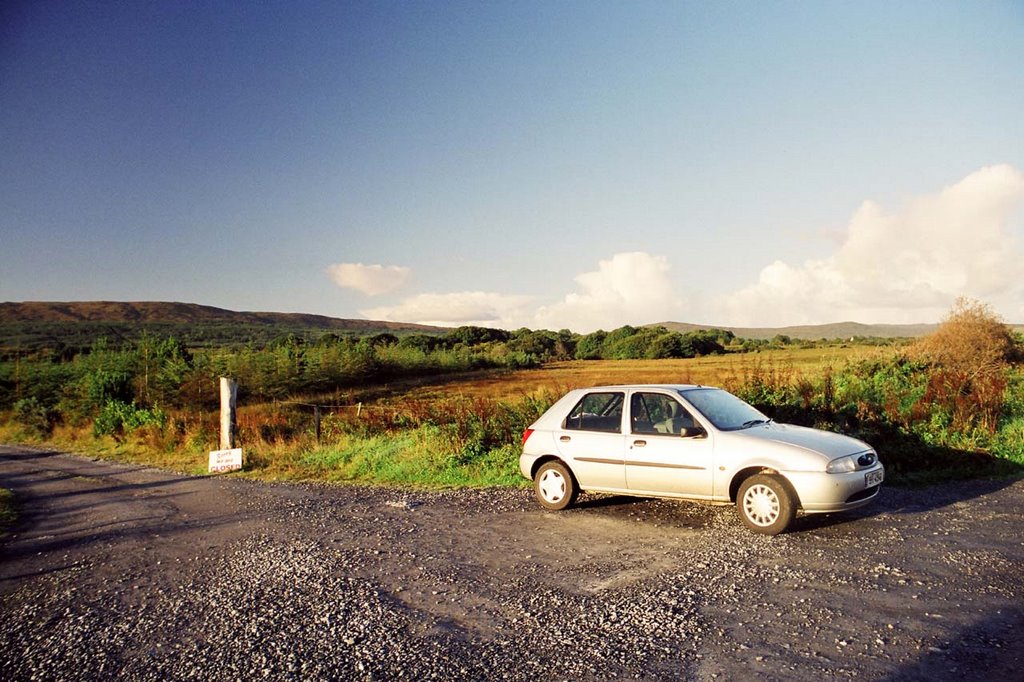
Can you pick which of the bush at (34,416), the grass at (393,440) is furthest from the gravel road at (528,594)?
the bush at (34,416)

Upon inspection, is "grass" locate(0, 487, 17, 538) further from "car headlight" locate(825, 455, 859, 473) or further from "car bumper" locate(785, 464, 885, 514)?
"car headlight" locate(825, 455, 859, 473)

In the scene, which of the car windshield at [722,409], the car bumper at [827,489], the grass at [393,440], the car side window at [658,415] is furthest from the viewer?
the grass at [393,440]

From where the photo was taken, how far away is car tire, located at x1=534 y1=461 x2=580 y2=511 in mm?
8391

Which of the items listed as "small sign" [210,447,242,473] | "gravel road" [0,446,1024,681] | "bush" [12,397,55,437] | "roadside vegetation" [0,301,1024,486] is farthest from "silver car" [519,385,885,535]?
"bush" [12,397,55,437]

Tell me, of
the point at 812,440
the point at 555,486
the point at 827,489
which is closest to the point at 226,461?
the point at 555,486

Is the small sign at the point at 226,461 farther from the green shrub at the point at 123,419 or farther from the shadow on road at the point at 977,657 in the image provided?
the shadow on road at the point at 977,657

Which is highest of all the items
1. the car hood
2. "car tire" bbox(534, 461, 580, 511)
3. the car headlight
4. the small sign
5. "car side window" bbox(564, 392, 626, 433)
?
"car side window" bbox(564, 392, 626, 433)

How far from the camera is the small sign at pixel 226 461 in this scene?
46.4 ft

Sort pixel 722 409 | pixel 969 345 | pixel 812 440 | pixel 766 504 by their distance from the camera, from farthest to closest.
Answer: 1. pixel 969 345
2. pixel 722 409
3. pixel 812 440
4. pixel 766 504

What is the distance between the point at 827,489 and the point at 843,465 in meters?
0.35

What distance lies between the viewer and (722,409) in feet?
26.0

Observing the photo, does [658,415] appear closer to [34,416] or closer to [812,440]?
[812,440]

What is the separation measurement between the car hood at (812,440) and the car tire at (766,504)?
1.49 feet

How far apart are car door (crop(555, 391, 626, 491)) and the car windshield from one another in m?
0.90
